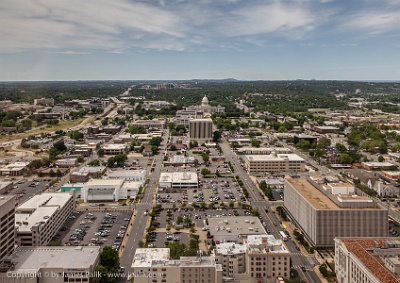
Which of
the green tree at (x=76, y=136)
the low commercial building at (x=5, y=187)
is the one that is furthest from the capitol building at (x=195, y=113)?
the low commercial building at (x=5, y=187)

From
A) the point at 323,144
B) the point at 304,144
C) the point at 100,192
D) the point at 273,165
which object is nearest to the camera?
the point at 100,192

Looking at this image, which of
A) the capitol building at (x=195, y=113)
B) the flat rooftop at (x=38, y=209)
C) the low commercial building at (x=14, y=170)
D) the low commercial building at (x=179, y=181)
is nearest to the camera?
the flat rooftop at (x=38, y=209)

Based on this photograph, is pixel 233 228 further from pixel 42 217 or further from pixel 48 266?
pixel 42 217

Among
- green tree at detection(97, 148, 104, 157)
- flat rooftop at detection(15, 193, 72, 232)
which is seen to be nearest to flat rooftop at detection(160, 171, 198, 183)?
flat rooftop at detection(15, 193, 72, 232)

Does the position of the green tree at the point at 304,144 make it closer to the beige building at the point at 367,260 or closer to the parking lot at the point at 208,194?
the parking lot at the point at 208,194

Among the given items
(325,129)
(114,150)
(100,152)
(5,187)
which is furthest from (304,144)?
(5,187)

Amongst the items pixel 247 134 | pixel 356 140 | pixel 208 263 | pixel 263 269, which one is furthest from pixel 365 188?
pixel 247 134
